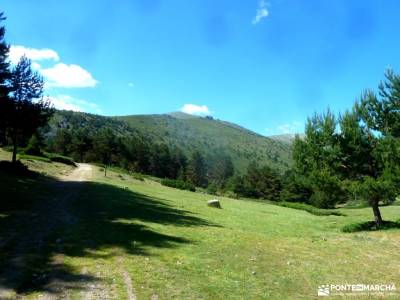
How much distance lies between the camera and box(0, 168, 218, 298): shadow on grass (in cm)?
937

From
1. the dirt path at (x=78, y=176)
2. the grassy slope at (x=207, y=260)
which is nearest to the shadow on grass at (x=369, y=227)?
the grassy slope at (x=207, y=260)

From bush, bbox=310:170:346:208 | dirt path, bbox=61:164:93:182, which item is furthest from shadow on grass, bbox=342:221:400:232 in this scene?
dirt path, bbox=61:164:93:182

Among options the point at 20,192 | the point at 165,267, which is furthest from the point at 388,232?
the point at 20,192

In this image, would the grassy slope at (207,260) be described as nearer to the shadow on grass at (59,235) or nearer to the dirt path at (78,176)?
the shadow on grass at (59,235)

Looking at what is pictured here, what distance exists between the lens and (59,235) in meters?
13.9

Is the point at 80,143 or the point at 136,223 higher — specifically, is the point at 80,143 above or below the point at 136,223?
above

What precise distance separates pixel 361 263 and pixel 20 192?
21444mm

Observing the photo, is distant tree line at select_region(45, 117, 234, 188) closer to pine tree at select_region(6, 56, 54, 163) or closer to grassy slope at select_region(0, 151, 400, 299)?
pine tree at select_region(6, 56, 54, 163)

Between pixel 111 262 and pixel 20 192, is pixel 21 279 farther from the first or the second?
pixel 20 192

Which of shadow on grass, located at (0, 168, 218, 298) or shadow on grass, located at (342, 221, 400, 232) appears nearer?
shadow on grass, located at (0, 168, 218, 298)

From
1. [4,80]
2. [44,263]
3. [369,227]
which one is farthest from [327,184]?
[4,80]

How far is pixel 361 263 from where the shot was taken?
43.8 ft

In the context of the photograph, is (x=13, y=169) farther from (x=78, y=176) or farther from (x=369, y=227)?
(x=369, y=227)

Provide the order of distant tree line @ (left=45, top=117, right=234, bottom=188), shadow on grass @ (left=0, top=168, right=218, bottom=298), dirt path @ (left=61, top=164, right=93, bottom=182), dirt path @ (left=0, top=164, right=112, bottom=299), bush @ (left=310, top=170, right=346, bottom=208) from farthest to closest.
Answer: distant tree line @ (left=45, top=117, right=234, bottom=188) < dirt path @ (left=61, top=164, right=93, bottom=182) < bush @ (left=310, top=170, right=346, bottom=208) < shadow on grass @ (left=0, top=168, right=218, bottom=298) < dirt path @ (left=0, top=164, right=112, bottom=299)
